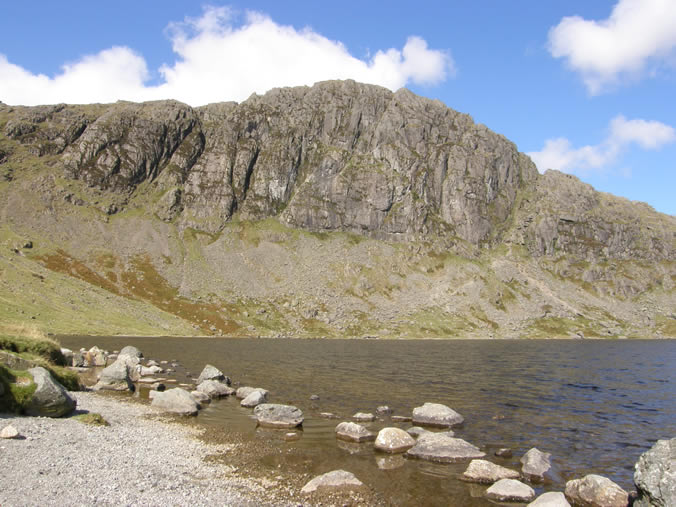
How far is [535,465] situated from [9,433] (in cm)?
2412

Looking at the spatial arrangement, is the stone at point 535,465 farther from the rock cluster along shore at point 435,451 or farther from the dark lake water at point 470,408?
the dark lake water at point 470,408

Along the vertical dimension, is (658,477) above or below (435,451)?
above

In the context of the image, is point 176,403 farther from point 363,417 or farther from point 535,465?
point 535,465

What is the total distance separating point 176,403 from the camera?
31.3 meters

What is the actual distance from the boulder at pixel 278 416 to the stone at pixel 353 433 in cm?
358

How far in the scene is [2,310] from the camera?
85.8 m

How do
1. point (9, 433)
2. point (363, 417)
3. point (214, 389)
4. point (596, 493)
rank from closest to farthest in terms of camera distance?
1. point (9, 433)
2. point (596, 493)
3. point (363, 417)
4. point (214, 389)

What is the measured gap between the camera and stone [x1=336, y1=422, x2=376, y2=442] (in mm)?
25328

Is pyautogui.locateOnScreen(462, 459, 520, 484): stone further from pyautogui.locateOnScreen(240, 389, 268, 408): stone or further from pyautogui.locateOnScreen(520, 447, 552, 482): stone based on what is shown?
pyautogui.locateOnScreen(240, 389, 268, 408): stone

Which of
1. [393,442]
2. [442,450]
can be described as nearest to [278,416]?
[393,442]

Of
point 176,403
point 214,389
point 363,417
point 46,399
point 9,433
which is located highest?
point 9,433

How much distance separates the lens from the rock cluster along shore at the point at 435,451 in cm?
1537

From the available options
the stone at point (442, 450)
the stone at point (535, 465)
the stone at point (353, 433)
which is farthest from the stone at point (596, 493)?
the stone at point (353, 433)

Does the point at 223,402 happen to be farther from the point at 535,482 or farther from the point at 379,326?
the point at 379,326
